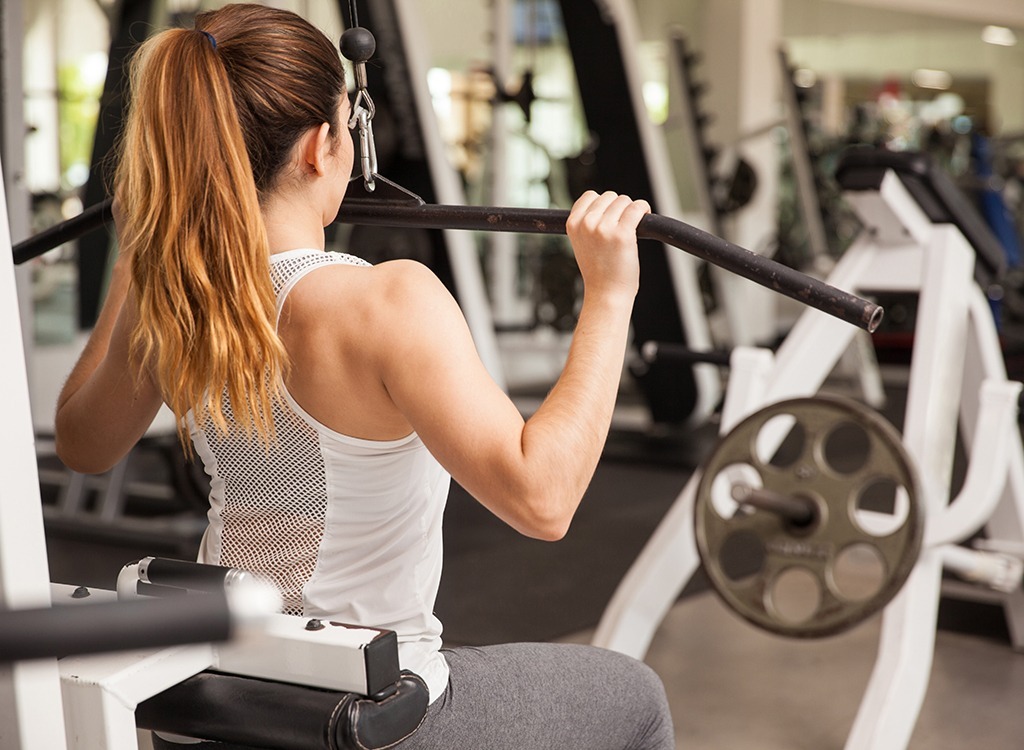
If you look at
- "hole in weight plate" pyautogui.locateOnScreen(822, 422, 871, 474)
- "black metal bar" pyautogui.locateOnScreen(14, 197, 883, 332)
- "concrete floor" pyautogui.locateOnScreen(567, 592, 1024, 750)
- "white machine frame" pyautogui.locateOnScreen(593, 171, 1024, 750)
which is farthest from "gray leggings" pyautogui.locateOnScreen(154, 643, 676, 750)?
"hole in weight plate" pyautogui.locateOnScreen(822, 422, 871, 474)

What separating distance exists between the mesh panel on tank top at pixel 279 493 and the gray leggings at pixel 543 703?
174 millimetres

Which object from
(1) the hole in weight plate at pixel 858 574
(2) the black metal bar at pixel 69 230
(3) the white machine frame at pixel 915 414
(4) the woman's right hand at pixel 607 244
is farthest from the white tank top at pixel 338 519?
(1) the hole in weight plate at pixel 858 574

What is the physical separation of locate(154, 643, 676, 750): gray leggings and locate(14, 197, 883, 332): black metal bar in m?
0.43

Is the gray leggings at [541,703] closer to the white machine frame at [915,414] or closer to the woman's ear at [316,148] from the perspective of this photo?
the woman's ear at [316,148]

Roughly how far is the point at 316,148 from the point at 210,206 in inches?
5.6

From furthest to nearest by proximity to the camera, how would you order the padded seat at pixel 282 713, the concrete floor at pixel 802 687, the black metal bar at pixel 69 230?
1. the concrete floor at pixel 802 687
2. the black metal bar at pixel 69 230
3. the padded seat at pixel 282 713

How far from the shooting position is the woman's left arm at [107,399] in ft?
3.89

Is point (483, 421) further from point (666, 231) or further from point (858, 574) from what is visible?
point (858, 574)

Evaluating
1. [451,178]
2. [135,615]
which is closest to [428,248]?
[451,178]

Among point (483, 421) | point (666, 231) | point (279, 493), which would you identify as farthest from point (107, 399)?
point (666, 231)

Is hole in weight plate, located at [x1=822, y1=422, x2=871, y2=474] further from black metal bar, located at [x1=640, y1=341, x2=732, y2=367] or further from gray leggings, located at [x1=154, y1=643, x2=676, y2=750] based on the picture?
gray leggings, located at [x1=154, y1=643, x2=676, y2=750]

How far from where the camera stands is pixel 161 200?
1025mm

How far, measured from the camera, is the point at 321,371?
1.04m

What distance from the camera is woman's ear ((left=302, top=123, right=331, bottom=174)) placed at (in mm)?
1106
